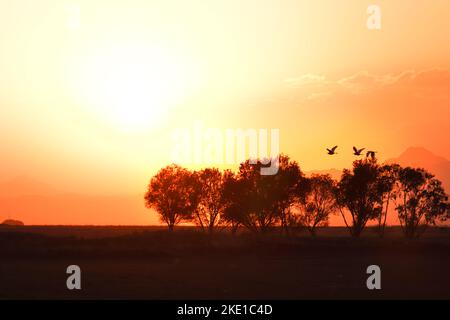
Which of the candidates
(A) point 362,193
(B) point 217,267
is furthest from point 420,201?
(B) point 217,267

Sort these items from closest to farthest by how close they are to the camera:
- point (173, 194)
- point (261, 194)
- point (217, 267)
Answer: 1. point (217, 267)
2. point (261, 194)
3. point (173, 194)

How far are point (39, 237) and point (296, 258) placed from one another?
32.8 metres

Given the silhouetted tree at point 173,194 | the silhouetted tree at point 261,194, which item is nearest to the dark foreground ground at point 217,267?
the silhouetted tree at point 261,194

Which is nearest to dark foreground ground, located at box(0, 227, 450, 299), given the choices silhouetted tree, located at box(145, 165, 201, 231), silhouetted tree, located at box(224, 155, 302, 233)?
silhouetted tree, located at box(224, 155, 302, 233)

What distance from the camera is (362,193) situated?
127562 millimetres

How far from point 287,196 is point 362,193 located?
12900 millimetres

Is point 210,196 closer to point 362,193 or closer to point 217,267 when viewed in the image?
point 362,193

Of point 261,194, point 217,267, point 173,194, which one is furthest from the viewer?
point 173,194

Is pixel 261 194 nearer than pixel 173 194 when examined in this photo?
Yes

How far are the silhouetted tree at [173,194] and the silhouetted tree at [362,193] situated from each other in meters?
28.1

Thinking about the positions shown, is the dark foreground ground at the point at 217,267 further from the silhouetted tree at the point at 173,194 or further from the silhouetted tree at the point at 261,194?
the silhouetted tree at the point at 173,194

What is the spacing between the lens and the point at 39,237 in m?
94.4
